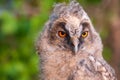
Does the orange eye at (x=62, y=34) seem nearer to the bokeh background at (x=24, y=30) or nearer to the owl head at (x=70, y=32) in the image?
the owl head at (x=70, y=32)

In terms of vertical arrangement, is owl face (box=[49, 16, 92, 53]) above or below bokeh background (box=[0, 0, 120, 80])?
below

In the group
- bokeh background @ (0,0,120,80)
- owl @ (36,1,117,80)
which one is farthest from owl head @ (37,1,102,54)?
bokeh background @ (0,0,120,80)

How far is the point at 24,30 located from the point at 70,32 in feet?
8.62

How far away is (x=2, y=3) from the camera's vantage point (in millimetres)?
9703

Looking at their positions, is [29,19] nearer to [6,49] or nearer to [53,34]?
[6,49]

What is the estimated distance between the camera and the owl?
21.2ft

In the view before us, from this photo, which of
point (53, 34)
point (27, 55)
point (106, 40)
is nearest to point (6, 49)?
point (27, 55)

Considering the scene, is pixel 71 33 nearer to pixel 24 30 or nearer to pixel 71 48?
pixel 71 48

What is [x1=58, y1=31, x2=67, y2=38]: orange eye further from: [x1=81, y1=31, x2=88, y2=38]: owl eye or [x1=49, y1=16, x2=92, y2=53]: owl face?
[x1=81, y1=31, x2=88, y2=38]: owl eye

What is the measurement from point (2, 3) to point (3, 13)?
0.64m

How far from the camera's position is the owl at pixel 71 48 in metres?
6.46

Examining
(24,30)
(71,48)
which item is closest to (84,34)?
(71,48)

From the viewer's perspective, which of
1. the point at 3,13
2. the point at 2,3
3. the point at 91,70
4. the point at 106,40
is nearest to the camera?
the point at 91,70

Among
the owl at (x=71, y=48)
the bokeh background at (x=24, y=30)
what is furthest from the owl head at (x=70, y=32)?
the bokeh background at (x=24, y=30)
